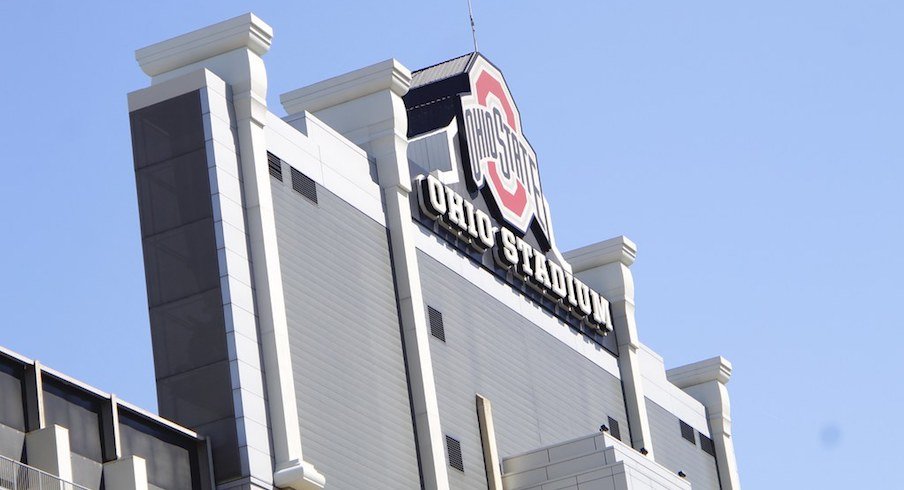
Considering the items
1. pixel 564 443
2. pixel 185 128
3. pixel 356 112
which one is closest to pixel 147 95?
pixel 185 128

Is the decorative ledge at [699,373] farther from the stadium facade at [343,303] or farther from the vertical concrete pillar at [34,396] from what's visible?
the vertical concrete pillar at [34,396]

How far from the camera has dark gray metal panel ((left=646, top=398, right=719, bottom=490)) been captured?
68.7m

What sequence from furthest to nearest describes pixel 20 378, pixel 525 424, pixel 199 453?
1. pixel 525 424
2. pixel 199 453
3. pixel 20 378

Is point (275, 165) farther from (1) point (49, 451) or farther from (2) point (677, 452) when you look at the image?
(2) point (677, 452)

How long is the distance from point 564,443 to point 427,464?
5772 millimetres

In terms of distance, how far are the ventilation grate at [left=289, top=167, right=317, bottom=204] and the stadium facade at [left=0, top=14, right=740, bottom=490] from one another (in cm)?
8

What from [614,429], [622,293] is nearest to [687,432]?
[622,293]

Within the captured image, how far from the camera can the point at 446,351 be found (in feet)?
175

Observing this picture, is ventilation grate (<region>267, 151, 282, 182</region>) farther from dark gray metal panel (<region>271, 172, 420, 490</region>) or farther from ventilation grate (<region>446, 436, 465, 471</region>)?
ventilation grate (<region>446, 436, 465, 471</region>)

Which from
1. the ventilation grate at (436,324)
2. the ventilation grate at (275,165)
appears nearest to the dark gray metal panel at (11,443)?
the ventilation grate at (275,165)

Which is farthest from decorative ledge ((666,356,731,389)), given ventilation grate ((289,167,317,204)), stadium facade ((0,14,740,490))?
ventilation grate ((289,167,317,204))

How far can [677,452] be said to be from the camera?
7075 centimetres

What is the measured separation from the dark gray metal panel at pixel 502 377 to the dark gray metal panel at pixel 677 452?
14.1ft

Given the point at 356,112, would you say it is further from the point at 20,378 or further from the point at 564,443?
the point at 20,378
